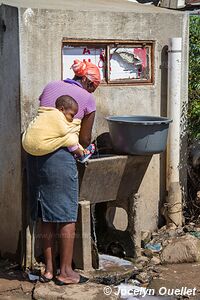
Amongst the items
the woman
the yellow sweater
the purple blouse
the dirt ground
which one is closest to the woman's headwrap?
the woman

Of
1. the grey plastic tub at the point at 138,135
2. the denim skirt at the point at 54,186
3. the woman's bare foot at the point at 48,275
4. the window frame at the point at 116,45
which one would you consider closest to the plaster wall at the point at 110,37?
the window frame at the point at 116,45

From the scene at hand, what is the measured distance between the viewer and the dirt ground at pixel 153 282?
5.12 m

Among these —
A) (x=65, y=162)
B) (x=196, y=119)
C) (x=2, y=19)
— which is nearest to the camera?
(x=65, y=162)

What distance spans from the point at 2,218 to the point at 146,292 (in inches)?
64.7

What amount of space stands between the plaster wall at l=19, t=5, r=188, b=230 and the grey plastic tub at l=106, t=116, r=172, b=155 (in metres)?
0.44

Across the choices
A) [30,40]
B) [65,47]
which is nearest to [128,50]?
[65,47]

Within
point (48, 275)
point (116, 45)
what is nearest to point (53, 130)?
point (48, 275)

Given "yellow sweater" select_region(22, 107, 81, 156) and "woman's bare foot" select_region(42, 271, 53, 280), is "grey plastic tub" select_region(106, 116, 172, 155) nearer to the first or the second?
"yellow sweater" select_region(22, 107, 81, 156)

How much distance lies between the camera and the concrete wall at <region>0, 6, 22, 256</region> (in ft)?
17.8

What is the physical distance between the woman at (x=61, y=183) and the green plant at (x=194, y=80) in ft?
5.74

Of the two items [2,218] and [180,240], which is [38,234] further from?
[180,240]

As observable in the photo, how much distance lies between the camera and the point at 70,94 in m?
5.12

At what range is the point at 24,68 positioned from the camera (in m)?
5.37

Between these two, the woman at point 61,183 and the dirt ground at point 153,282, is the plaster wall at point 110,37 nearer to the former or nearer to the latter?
the woman at point 61,183
